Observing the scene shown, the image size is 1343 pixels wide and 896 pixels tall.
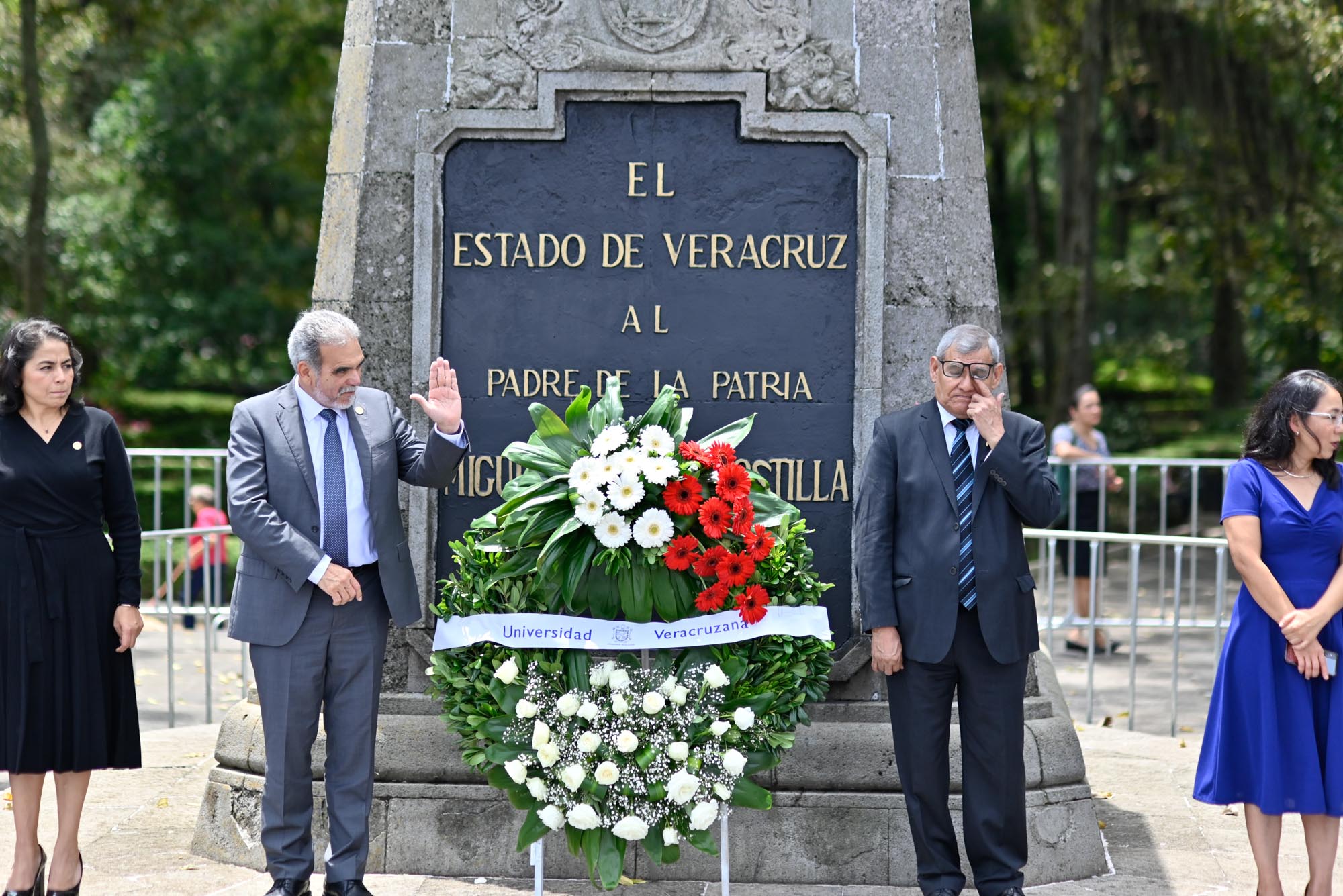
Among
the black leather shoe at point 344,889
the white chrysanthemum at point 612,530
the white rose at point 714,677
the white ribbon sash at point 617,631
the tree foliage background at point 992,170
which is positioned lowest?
the black leather shoe at point 344,889

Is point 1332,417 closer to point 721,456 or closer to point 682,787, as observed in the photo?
point 721,456

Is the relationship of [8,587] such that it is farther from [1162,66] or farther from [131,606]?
[1162,66]

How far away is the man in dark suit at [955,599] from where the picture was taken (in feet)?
15.9

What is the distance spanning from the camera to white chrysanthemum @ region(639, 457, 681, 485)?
4.64m

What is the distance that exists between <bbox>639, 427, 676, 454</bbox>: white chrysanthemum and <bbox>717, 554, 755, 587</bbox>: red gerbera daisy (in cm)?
40

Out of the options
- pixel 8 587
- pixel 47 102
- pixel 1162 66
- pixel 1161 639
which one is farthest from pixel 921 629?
pixel 47 102

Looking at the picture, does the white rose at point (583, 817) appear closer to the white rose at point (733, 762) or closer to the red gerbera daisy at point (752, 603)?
the white rose at point (733, 762)

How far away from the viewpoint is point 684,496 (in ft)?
15.4

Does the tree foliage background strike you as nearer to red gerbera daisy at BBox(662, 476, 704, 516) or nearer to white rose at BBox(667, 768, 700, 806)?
red gerbera daisy at BBox(662, 476, 704, 516)

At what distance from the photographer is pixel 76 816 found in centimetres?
501

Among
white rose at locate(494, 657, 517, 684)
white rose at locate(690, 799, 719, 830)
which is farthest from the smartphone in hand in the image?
white rose at locate(494, 657, 517, 684)

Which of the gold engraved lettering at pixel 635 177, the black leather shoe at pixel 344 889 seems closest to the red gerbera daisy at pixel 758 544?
the gold engraved lettering at pixel 635 177

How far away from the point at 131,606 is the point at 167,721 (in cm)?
395

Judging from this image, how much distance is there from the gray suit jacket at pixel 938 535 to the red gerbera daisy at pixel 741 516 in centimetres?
48
